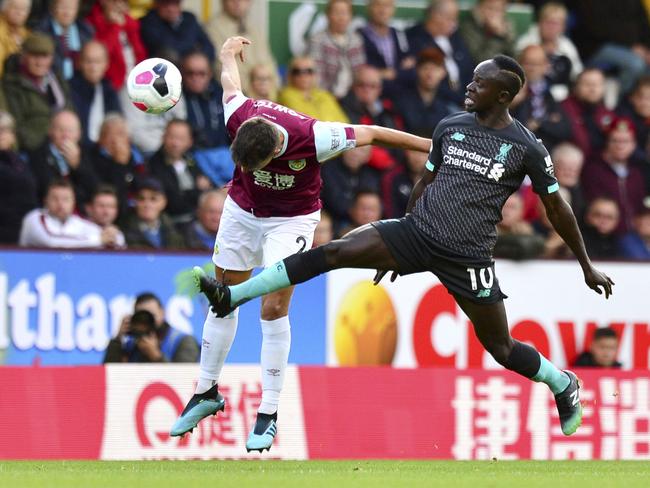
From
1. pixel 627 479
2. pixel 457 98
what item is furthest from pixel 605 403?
pixel 457 98

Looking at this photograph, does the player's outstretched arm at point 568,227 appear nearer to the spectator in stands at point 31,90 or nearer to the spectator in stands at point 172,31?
the spectator in stands at point 31,90

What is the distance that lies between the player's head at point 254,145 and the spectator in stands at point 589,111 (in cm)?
785

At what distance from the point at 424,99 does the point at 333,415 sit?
4.90 m

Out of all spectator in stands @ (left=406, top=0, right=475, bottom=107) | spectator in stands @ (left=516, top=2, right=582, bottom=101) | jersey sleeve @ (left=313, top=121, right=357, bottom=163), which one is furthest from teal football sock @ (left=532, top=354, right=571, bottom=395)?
spectator in stands @ (left=516, top=2, right=582, bottom=101)

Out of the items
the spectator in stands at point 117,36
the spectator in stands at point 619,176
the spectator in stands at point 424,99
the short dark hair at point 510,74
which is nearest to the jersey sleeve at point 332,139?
the short dark hair at point 510,74

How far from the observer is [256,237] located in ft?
34.3

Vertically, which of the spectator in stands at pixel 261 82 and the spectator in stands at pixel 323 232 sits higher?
the spectator in stands at pixel 261 82

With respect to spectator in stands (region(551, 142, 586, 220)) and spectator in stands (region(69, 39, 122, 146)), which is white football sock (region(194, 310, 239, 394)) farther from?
spectator in stands (region(551, 142, 586, 220))

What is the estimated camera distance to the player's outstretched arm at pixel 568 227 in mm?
9859

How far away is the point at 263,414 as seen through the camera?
1043 centimetres

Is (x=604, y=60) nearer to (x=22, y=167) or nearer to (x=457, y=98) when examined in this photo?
(x=457, y=98)

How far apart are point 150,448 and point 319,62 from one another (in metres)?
5.62

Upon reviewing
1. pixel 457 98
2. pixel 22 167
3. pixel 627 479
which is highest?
pixel 457 98

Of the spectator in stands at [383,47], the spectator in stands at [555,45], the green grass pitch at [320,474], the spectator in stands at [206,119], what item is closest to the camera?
the green grass pitch at [320,474]
